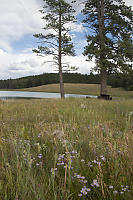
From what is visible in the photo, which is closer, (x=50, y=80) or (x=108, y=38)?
(x=108, y=38)

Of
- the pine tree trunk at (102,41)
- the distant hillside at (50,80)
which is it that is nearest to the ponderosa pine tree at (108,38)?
the pine tree trunk at (102,41)

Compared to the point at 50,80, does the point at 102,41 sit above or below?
below

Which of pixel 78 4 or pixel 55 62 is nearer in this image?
pixel 78 4

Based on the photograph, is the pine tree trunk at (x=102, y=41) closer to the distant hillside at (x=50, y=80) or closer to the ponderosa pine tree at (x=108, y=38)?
the ponderosa pine tree at (x=108, y=38)

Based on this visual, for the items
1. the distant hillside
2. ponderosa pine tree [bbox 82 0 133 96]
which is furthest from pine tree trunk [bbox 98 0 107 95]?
the distant hillside

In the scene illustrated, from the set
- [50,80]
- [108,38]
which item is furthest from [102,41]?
[50,80]

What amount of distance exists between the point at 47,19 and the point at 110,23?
7.17 m

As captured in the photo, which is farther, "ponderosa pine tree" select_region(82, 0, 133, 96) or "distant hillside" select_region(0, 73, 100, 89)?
"distant hillside" select_region(0, 73, 100, 89)

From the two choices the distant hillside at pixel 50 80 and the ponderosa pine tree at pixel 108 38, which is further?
the distant hillside at pixel 50 80

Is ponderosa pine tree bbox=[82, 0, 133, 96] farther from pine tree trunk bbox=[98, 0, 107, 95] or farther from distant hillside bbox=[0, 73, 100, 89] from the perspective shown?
distant hillside bbox=[0, 73, 100, 89]

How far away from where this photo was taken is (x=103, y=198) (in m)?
1.32

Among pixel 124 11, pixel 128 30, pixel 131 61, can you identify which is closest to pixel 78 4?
pixel 124 11

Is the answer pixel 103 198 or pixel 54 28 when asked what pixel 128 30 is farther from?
pixel 103 198

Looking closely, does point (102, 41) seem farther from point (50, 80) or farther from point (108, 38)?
point (50, 80)
